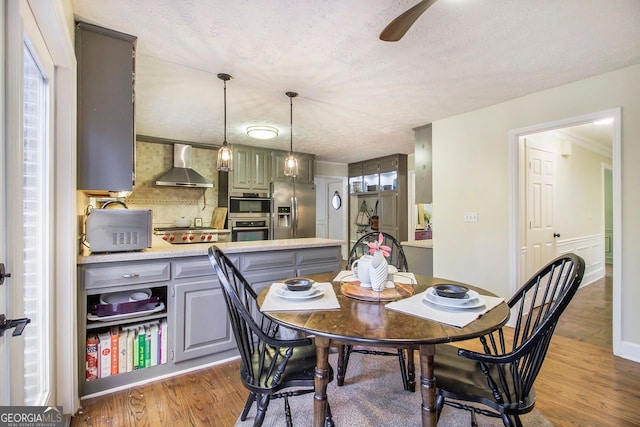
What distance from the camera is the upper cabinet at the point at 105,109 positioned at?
1827 mm

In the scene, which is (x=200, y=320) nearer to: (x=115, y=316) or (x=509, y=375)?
(x=115, y=316)

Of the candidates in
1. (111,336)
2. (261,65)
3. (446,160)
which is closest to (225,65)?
(261,65)

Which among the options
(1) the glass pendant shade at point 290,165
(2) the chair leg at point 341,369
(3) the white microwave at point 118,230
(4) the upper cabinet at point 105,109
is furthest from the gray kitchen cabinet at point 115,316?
(1) the glass pendant shade at point 290,165

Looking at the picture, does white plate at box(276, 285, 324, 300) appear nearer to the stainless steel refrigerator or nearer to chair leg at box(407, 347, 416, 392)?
chair leg at box(407, 347, 416, 392)

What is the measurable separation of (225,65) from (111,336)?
2072mm

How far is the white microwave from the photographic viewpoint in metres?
1.88

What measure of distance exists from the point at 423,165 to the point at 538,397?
2782 mm

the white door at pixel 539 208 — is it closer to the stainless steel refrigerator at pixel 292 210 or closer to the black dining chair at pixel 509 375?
the black dining chair at pixel 509 375

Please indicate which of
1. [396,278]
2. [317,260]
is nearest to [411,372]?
[396,278]

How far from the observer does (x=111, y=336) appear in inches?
Answer: 75.4

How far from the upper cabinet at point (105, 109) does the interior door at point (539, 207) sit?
157 inches

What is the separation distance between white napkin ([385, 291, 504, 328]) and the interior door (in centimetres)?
275

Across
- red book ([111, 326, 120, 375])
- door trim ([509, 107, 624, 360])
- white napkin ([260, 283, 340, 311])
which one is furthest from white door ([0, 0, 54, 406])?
door trim ([509, 107, 624, 360])

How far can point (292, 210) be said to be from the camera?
5.50 meters
